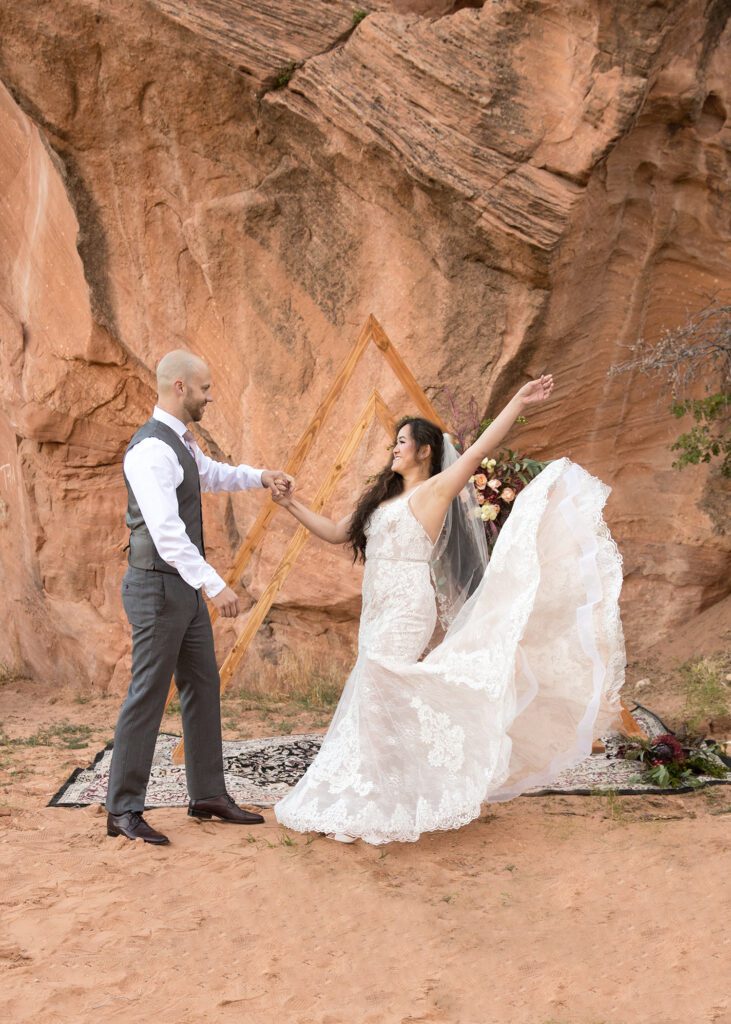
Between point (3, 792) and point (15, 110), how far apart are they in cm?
637

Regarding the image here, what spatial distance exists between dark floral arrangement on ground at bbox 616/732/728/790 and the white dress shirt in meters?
2.50

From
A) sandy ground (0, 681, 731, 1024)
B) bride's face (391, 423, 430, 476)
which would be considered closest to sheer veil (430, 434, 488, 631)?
bride's face (391, 423, 430, 476)

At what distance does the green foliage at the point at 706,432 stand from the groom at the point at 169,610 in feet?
14.0

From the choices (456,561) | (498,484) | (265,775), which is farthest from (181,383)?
(265,775)

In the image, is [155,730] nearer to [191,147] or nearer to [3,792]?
[3,792]

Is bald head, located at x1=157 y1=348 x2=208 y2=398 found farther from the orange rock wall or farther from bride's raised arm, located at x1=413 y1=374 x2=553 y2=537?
the orange rock wall

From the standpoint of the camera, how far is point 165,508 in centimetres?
448

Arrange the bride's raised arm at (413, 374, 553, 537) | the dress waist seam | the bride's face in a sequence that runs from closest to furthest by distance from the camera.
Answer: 1. the bride's raised arm at (413, 374, 553, 537)
2. the dress waist seam
3. the bride's face

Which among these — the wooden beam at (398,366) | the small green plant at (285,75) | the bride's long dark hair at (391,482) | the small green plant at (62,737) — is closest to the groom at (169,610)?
the bride's long dark hair at (391,482)

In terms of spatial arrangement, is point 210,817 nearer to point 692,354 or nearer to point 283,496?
point 283,496

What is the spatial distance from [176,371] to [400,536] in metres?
1.27

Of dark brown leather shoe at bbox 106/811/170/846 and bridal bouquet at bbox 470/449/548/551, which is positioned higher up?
bridal bouquet at bbox 470/449/548/551

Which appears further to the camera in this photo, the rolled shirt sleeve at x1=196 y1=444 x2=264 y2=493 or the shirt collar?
the rolled shirt sleeve at x1=196 y1=444 x2=264 y2=493

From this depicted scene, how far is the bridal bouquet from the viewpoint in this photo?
6039 mm
